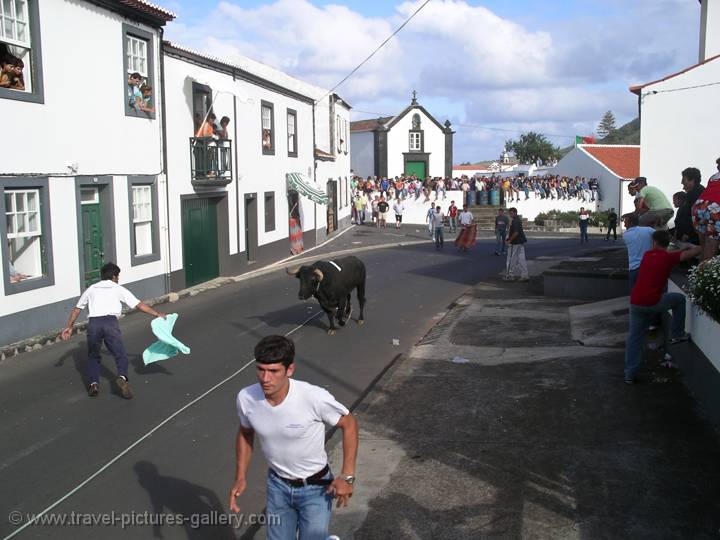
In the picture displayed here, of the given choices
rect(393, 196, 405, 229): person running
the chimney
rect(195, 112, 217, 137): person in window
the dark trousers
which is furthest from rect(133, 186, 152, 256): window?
rect(393, 196, 405, 229): person running

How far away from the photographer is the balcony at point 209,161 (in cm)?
1944

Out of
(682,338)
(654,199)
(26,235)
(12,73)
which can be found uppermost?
(12,73)

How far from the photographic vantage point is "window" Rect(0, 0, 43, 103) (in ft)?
40.7

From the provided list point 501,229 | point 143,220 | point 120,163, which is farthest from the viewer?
point 501,229

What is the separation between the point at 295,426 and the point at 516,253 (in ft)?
52.4

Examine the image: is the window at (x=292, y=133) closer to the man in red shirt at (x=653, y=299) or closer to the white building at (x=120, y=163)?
the white building at (x=120, y=163)

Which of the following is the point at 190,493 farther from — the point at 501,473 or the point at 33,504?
the point at 501,473

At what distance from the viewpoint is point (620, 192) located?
45188 mm

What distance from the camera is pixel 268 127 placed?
26.0m

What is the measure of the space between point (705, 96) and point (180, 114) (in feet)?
50.1

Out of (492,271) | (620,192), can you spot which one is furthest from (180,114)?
(620,192)

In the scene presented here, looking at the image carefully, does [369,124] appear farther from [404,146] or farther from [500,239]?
[500,239]

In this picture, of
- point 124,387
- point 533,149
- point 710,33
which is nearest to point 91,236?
point 124,387

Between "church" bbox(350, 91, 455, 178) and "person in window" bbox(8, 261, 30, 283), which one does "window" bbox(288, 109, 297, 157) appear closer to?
"person in window" bbox(8, 261, 30, 283)
